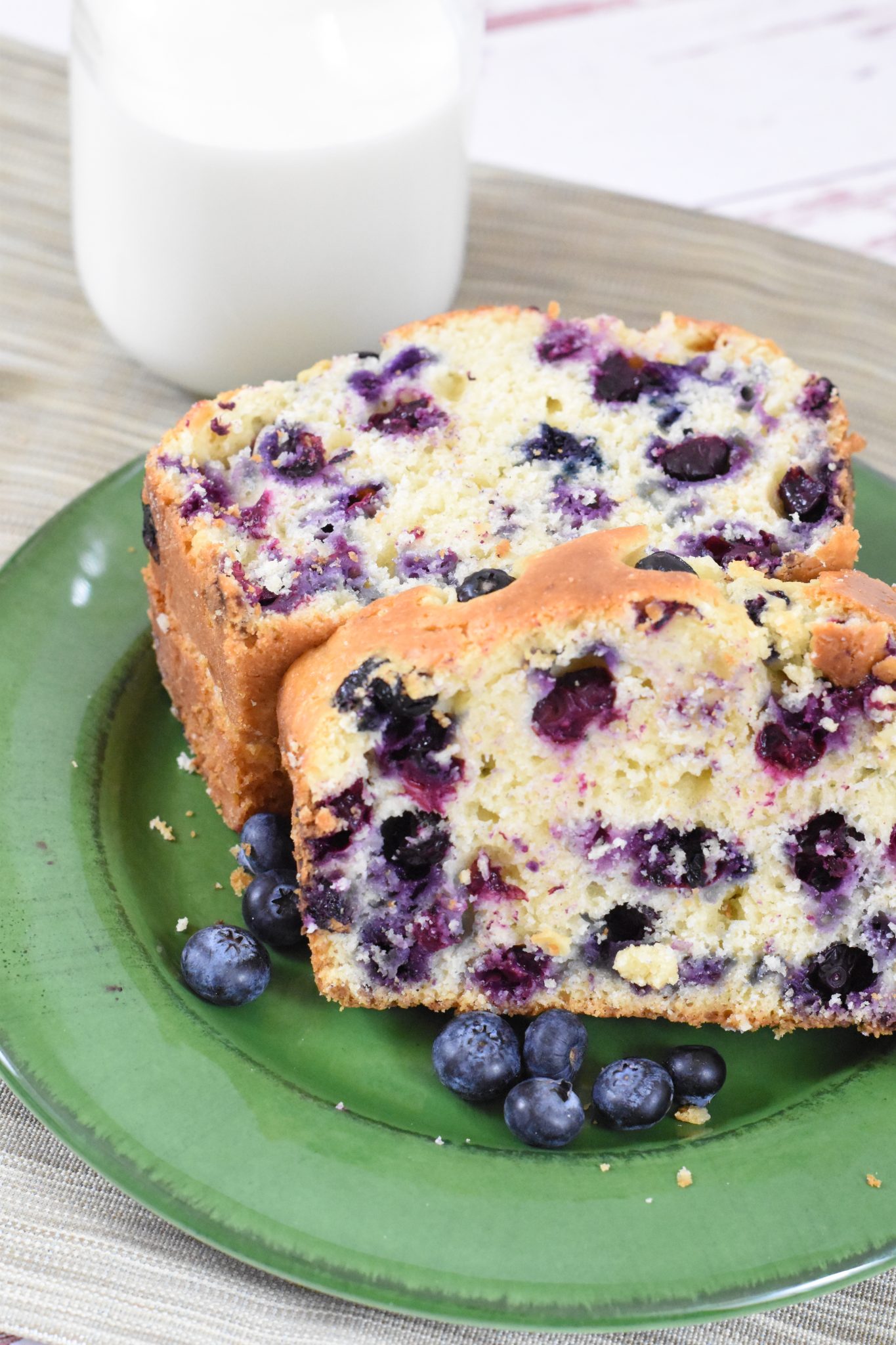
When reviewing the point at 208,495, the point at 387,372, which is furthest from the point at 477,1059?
the point at 387,372

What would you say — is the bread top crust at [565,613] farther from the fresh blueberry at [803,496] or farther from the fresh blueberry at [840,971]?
the fresh blueberry at [840,971]

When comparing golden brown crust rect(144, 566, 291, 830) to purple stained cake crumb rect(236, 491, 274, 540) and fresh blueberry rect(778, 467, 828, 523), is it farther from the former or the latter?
fresh blueberry rect(778, 467, 828, 523)

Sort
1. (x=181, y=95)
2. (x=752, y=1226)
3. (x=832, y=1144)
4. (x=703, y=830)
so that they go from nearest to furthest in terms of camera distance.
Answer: (x=752, y=1226) < (x=832, y=1144) < (x=703, y=830) < (x=181, y=95)

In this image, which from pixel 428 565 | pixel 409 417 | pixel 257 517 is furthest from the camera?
pixel 409 417

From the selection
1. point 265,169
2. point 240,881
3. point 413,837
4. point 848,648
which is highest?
point 265,169

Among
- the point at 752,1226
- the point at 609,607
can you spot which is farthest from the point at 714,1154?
the point at 609,607

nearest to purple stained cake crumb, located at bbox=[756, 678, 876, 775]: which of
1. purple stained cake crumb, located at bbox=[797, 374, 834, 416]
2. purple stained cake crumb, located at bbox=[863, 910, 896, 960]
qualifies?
purple stained cake crumb, located at bbox=[863, 910, 896, 960]

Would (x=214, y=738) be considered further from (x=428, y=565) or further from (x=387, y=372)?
(x=387, y=372)

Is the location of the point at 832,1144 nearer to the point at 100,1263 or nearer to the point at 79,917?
the point at 100,1263
